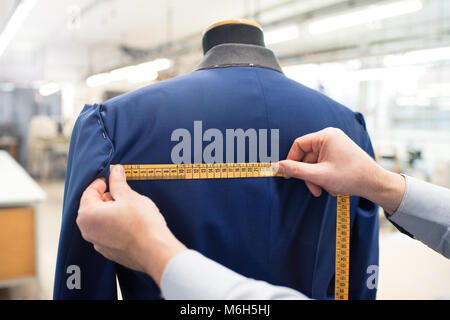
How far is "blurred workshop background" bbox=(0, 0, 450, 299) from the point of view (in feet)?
11.7

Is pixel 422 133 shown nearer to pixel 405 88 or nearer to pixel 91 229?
pixel 405 88

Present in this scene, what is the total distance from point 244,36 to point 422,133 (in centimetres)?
1236

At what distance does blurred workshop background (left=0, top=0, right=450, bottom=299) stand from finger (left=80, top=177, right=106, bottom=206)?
8.37ft

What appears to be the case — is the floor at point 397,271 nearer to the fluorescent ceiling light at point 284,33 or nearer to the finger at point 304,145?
the finger at point 304,145

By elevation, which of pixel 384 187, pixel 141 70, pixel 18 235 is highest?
pixel 141 70

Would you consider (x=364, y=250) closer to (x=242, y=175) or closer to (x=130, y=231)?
(x=242, y=175)

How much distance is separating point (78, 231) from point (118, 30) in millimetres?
9836

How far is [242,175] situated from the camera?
1.00 metres

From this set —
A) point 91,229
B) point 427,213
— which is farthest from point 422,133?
point 91,229

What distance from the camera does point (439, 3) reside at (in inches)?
277

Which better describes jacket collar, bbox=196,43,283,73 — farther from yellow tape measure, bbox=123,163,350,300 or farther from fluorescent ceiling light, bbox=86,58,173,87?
fluorescent ceiling light, bbox=86,58,173,87

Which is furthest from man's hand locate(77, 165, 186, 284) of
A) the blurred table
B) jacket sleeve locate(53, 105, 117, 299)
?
the blurred table

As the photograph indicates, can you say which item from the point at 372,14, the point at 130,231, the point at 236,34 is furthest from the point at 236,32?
the point at 372,14
